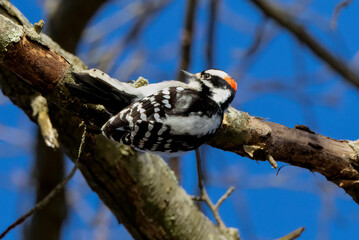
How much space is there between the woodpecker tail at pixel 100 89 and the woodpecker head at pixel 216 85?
440 millimetres

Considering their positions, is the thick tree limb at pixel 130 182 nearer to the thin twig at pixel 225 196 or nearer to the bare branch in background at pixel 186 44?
the thin twig at pixel 225 196

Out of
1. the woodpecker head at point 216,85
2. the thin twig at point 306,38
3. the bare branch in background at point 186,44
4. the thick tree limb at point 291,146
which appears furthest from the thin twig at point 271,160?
the thin twig at point 306,38

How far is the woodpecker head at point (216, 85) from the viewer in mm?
2283

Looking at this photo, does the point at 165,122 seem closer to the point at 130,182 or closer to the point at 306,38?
the point at 130,182

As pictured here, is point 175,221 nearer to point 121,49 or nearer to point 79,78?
point 79,78

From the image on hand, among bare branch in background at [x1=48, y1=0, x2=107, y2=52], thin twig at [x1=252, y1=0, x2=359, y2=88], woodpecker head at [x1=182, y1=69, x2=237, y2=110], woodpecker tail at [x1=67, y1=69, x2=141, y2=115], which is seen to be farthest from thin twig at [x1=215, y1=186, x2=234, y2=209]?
bare branch in background at [x1=48, y1=0, x2=107, y2=52]

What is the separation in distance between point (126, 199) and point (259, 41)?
166 centimetres

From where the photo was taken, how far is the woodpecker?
6.51 ft

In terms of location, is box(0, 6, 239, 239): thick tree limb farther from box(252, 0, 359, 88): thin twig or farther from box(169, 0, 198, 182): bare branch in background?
box(252, 0, 359, 88): thin twig

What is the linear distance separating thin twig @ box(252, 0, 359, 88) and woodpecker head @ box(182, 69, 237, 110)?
1317 millimetres

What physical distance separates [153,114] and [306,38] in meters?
1.96

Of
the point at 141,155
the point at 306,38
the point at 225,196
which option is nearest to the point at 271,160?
the point at 225,196

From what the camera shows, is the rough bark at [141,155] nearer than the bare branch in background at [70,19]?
Yes

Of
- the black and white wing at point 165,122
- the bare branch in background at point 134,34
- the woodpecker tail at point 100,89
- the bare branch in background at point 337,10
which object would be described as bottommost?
the black and white wing at point 165,122
